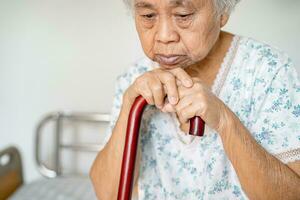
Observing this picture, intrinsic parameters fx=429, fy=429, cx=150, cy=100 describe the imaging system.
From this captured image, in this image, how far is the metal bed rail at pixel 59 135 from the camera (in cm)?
220

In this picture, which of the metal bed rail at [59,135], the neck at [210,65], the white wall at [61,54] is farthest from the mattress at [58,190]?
the neck at [210,65]

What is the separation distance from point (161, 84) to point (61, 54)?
55.2 inches

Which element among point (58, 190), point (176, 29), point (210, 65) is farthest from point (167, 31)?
point (58, 190)

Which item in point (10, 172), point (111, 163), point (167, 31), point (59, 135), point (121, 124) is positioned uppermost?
point (167, 31)

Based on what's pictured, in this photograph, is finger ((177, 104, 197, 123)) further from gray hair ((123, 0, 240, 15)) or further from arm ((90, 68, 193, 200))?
gray hair ((123, 0, 240, 15))

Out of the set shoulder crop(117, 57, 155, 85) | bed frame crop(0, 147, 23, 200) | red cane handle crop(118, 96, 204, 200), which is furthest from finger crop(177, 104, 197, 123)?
bed frame crop(0, 147, 23, 200)

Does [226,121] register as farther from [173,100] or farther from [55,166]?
[55,166]

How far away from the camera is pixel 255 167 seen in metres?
0.88

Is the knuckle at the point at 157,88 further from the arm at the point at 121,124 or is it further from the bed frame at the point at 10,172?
the bed frame at the point at 10,172

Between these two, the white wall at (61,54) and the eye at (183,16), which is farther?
the white wall at (61,54)

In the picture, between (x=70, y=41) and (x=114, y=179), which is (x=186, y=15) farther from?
(x=70, y=41)

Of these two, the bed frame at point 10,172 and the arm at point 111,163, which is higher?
the arm at point 111,163

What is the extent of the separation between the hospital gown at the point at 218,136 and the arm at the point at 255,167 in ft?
0.21

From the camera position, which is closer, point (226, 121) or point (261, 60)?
point (226, 121)
